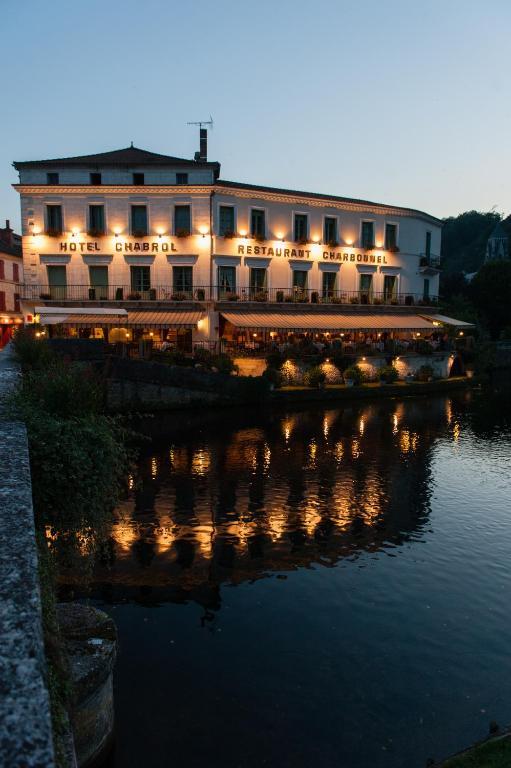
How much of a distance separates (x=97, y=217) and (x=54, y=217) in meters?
2.64

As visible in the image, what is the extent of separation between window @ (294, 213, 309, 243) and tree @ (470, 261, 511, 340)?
109ft

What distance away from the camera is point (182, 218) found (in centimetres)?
3519

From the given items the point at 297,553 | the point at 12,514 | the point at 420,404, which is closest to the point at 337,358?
the point at 420,404

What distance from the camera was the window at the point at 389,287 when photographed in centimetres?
4278

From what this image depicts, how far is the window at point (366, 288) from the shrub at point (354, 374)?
8.25m

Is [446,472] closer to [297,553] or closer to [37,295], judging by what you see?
[297,553]

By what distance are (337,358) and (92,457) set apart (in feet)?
94.4

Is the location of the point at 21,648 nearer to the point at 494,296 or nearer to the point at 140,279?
the point at 140,279

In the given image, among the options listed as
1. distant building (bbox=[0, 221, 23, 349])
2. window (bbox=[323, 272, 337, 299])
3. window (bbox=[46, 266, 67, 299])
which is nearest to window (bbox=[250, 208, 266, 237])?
window (bbox=[323, 272, 337, 299])

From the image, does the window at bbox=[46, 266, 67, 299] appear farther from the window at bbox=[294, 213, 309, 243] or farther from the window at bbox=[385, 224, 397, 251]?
the window at bbox=[385, 224, 397, 251]

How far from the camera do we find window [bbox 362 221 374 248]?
137ft

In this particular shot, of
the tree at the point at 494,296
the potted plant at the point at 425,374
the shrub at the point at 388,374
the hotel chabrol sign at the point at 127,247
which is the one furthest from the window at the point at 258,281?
the tree at the point at 494,296

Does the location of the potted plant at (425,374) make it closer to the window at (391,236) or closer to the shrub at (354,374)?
the shrub at (354,374)

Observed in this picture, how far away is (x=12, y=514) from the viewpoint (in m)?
5.07
